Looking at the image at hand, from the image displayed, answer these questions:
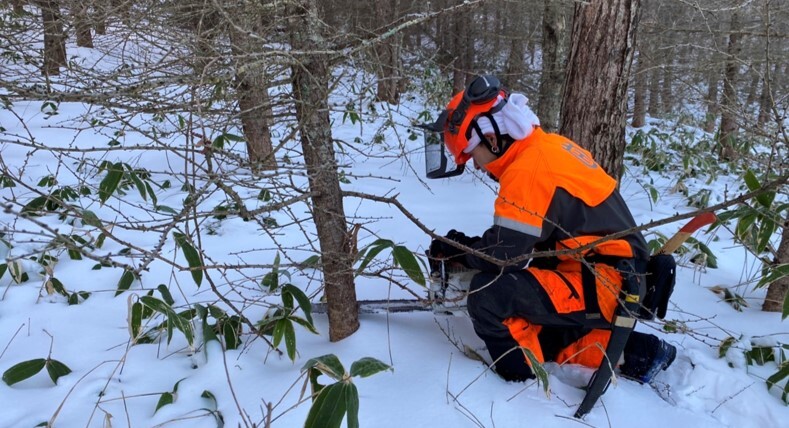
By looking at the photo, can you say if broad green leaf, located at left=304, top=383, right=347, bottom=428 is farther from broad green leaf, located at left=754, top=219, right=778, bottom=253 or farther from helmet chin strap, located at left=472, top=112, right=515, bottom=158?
broad green leaf, located at left=754, top=219, right=778, bottom=253

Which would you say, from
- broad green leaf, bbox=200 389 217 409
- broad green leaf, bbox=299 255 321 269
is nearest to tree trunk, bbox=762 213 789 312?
broad green leaf, bbox=299 255 321 269

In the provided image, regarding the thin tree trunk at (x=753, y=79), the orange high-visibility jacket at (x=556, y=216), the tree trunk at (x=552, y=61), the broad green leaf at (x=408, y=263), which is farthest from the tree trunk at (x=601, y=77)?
the tree trunk at (x=552, y=61)

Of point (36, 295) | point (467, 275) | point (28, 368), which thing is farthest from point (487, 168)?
point (36, 295)

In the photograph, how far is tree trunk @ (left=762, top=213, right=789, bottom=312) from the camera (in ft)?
8.48

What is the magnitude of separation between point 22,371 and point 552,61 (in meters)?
4.51

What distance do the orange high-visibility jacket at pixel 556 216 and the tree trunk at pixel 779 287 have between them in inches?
43.6

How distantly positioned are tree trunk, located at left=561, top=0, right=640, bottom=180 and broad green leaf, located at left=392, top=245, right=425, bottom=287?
1521mm

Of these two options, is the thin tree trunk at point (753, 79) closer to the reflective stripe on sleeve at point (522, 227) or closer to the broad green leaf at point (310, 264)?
the reflective stripe on sleeve at point (522, 227)

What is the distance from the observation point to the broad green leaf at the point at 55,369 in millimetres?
1821

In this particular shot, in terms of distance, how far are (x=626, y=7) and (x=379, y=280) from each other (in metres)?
1.92

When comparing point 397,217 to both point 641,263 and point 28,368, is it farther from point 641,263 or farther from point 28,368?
point 28,368

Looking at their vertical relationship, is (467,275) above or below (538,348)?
above

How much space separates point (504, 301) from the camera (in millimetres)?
1945

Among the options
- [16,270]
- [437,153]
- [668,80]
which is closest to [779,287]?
[437,153]
